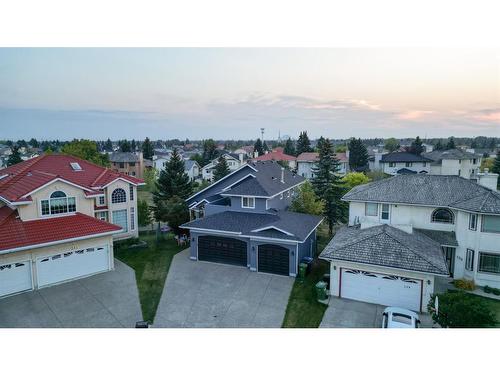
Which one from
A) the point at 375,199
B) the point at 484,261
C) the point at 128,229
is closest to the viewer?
the point at 484,261

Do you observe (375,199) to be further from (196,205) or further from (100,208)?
(100,208)

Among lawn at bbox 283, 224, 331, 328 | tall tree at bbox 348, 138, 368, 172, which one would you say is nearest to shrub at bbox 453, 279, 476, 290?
lawn at bbox 283, 224, 331, 328

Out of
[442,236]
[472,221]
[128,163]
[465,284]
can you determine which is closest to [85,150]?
[128,163]

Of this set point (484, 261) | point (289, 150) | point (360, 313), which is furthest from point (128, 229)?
point (289, 150)

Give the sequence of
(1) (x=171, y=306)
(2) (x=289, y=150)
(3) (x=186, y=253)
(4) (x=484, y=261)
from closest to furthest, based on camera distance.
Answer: (1) (x=171, y=306) < (4) (x=484, y=261) < (3) (x=186, y=253) < (2) (x=289, y=150)

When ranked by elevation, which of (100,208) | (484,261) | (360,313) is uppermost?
(100,208)

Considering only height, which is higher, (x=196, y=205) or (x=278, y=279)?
(x=196, y=205)

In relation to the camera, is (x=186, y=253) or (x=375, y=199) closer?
(x=375, y=199)

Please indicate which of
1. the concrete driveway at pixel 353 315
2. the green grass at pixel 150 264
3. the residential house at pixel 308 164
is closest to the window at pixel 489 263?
the concrete driveway at pixel 353 315
